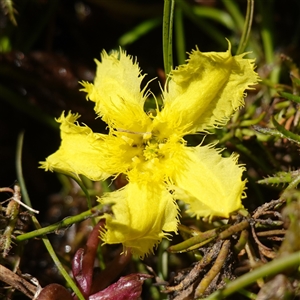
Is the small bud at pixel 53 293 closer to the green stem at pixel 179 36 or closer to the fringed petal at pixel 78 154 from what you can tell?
the fringed petal at pixel 78 154

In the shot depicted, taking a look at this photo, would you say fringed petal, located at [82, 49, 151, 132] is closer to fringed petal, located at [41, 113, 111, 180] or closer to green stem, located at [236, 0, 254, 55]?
fringed petal, located at [41, 113, 111, 180]

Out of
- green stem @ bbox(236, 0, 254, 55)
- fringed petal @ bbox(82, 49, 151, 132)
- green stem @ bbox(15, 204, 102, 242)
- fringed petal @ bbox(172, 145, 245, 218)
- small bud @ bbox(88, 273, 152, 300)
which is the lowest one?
small bud @ bbox(88, 273, 152, 300)

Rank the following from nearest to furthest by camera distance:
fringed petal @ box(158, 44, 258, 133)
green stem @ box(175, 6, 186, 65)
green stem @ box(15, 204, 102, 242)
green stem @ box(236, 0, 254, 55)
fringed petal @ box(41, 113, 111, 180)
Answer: green stem @ box(15, 204, 102, 242) → fringed petal @ box(158, 44, 258, 133) → fringed petal @ box(41, 113, 111, 180) → green stem @ box(236, 0, 254, 55) → green stem @ box(175, 6, 186, 65)

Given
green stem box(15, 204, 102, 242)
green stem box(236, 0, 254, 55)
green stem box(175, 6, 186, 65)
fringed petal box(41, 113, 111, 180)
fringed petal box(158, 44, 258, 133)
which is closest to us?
green stem box(15, 204, 102, 242)

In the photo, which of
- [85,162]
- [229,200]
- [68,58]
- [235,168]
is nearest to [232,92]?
[235,168]

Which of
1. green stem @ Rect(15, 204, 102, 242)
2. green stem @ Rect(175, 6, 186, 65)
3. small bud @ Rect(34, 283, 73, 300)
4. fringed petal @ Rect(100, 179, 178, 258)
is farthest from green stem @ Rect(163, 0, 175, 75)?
small bud @ Rect(34, 283, 73, 300)

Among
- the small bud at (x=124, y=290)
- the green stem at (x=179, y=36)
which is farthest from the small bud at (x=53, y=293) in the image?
the green stem at (x=179, y=36)

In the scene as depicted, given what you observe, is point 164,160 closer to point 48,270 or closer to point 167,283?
point 167,283

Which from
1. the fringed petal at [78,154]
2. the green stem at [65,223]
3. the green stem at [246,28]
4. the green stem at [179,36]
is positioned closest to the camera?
the green stem at [65,223]
